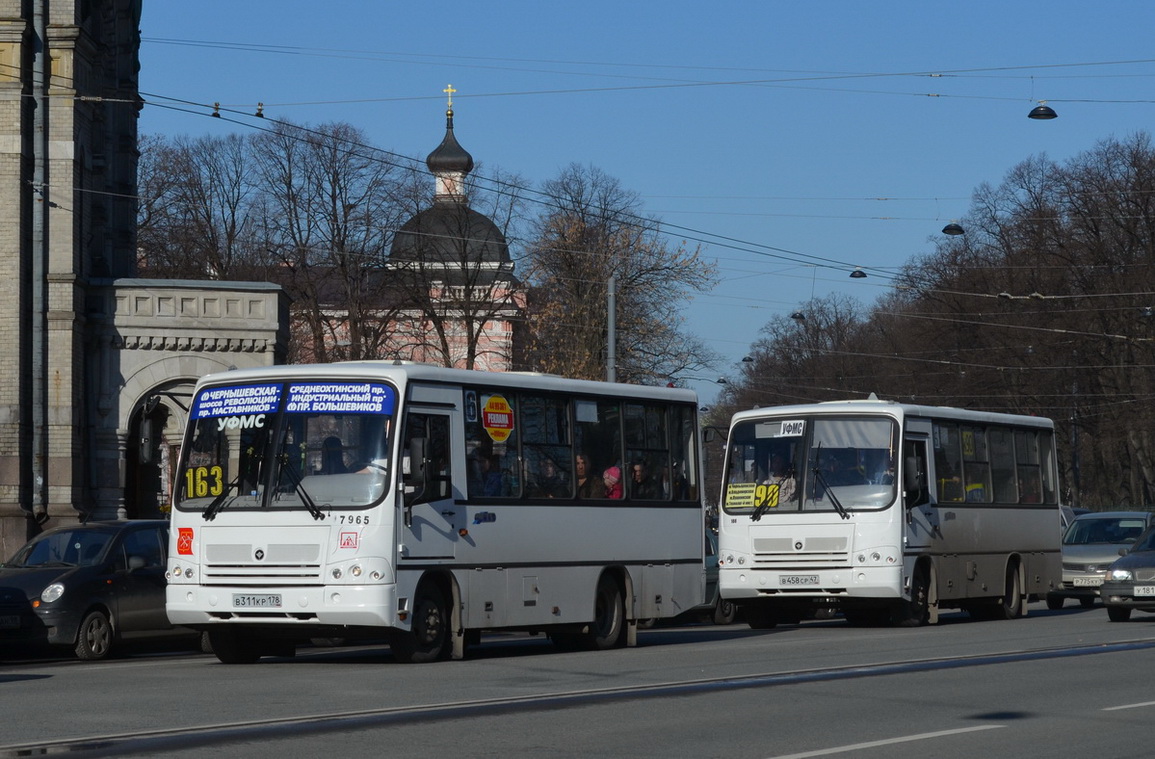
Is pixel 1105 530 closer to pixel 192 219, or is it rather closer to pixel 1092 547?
pixel 1092 547

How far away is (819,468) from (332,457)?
8.91 metres

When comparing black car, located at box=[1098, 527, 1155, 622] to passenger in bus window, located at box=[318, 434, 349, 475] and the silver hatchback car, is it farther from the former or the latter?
passenger in bus window, located at box=[318, 434, 349, 475]

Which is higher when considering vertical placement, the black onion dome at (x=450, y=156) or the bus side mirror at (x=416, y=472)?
the black onion dome at (x=450, y=156)

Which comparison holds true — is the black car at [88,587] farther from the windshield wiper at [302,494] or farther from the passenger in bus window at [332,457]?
the passenger in bus window at [332,457]

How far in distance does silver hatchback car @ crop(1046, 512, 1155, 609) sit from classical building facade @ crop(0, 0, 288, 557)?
1620cm

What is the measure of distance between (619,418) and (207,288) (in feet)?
63.5

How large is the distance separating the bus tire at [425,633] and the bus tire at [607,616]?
268 cm

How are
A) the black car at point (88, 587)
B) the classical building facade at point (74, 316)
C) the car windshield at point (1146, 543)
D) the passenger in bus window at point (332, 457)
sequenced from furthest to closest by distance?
the classical building facade at point (74, 316), the car windshield at point (1146, 543), the black car at point (88, 587), the passenger in bus window at point (332, 457)

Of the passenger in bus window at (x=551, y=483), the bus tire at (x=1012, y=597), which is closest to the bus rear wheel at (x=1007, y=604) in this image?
the bus tire at (x=1012, y=597)

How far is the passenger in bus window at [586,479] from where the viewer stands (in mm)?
18672

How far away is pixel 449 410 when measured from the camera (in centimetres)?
1683

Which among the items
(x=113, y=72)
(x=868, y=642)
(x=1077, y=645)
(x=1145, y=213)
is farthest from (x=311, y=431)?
(x=1145, y=213)

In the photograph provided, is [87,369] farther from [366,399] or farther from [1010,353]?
[1010,353]

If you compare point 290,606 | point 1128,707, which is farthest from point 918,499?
point 1128,707
